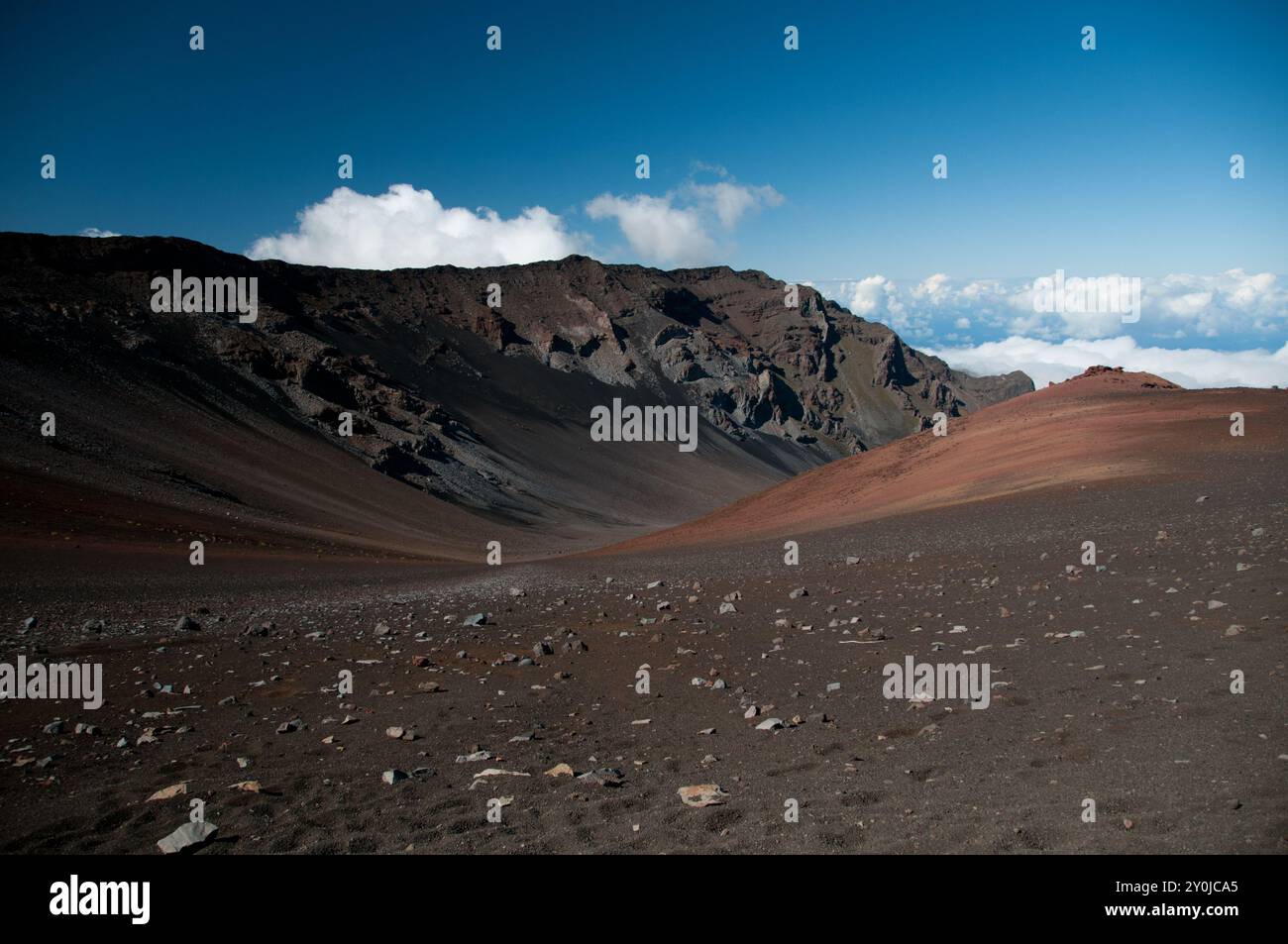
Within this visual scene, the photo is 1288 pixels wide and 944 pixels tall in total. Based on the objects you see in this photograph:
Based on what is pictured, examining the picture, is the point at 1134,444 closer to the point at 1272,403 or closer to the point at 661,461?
the point at 1272,403

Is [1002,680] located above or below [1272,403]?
below

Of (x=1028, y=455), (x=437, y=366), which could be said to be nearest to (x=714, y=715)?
(x=1028, y=455)

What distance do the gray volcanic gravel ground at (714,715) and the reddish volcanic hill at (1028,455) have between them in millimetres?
Result: 10273

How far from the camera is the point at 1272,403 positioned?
34.2 metres

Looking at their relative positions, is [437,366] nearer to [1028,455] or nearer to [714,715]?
[1028,455]

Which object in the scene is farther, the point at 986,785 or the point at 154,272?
the point at 154,272

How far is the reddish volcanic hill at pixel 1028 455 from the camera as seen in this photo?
2844cm

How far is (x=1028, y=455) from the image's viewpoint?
112 ft

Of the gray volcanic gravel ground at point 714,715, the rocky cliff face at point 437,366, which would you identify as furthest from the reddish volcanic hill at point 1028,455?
the rocky cliff face at point 437,366

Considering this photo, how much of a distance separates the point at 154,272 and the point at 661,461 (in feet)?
266

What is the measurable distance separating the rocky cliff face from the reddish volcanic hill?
1864 inches
